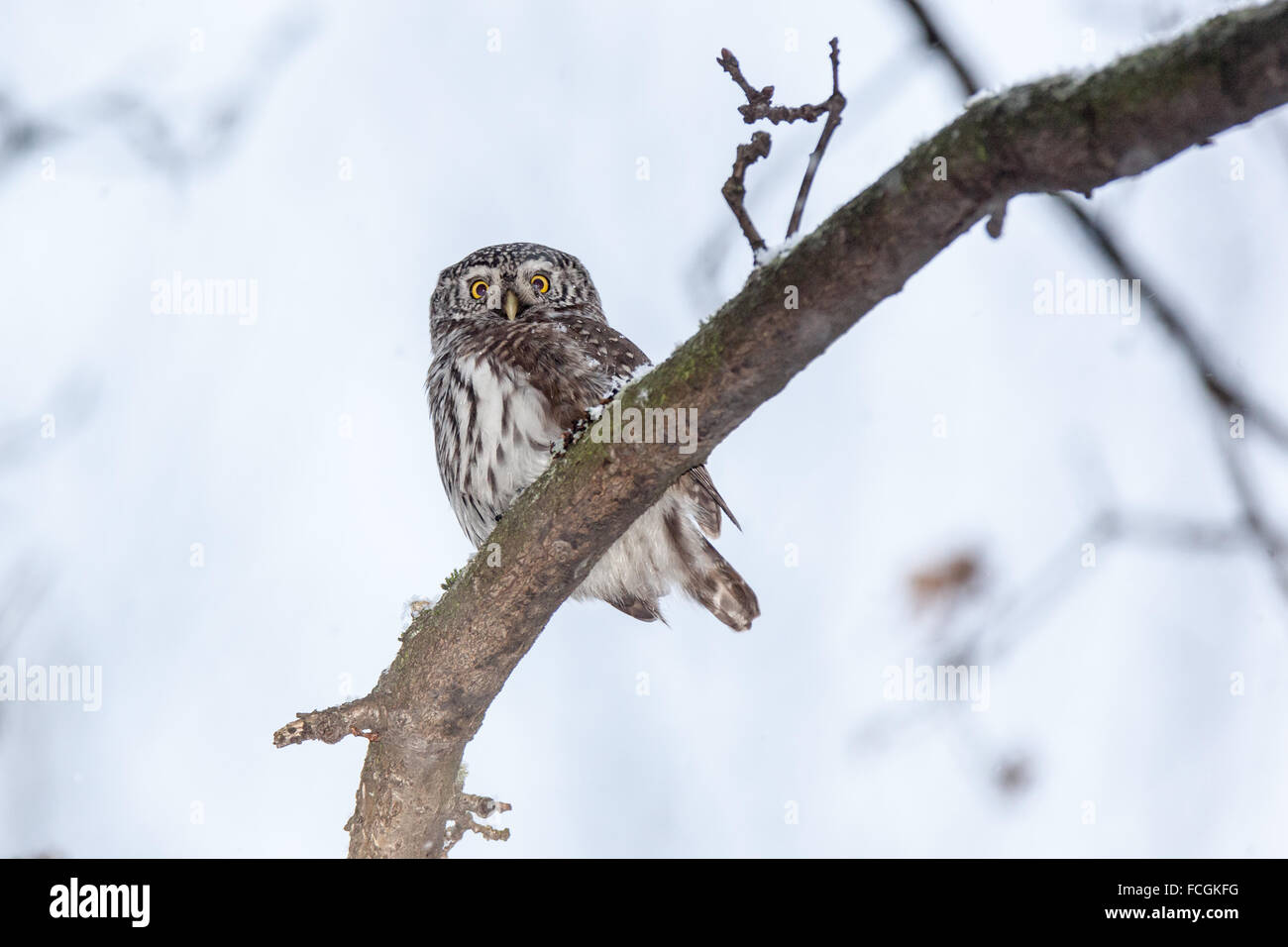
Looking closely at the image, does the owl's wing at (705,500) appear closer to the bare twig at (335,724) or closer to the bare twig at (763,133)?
the bare twig at (335,724)

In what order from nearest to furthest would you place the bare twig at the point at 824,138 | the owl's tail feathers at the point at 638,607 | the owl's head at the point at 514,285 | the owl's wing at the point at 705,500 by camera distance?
1. the bare twig at the point at 824,138
2. the owl's wing at the point at 705,500
3. the owl's tail feathers at the point at 638,607
4. the owl's head at the point at 514,285

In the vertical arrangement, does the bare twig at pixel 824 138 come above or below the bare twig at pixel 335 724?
above

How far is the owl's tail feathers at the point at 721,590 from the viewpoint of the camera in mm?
4285

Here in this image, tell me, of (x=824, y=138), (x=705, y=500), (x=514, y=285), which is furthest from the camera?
(x=514, y=285)

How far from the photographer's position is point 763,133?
2283mm

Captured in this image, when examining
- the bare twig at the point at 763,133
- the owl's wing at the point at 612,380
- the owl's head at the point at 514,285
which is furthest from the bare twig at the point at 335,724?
the owl's head at the point at 514,285

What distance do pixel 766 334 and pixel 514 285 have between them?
327cm

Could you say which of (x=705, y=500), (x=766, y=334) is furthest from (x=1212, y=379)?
(x=705, y=500)

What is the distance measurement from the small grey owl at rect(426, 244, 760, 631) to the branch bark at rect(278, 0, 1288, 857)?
88cm

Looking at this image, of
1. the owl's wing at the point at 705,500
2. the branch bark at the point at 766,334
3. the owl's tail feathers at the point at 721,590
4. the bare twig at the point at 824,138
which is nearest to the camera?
the branch bark at the point at 766,334

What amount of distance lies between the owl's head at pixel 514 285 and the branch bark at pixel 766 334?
2.32 meters

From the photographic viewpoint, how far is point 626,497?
8.93 ft

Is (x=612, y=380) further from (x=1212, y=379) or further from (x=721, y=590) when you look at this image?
(x=1212, y=379)
